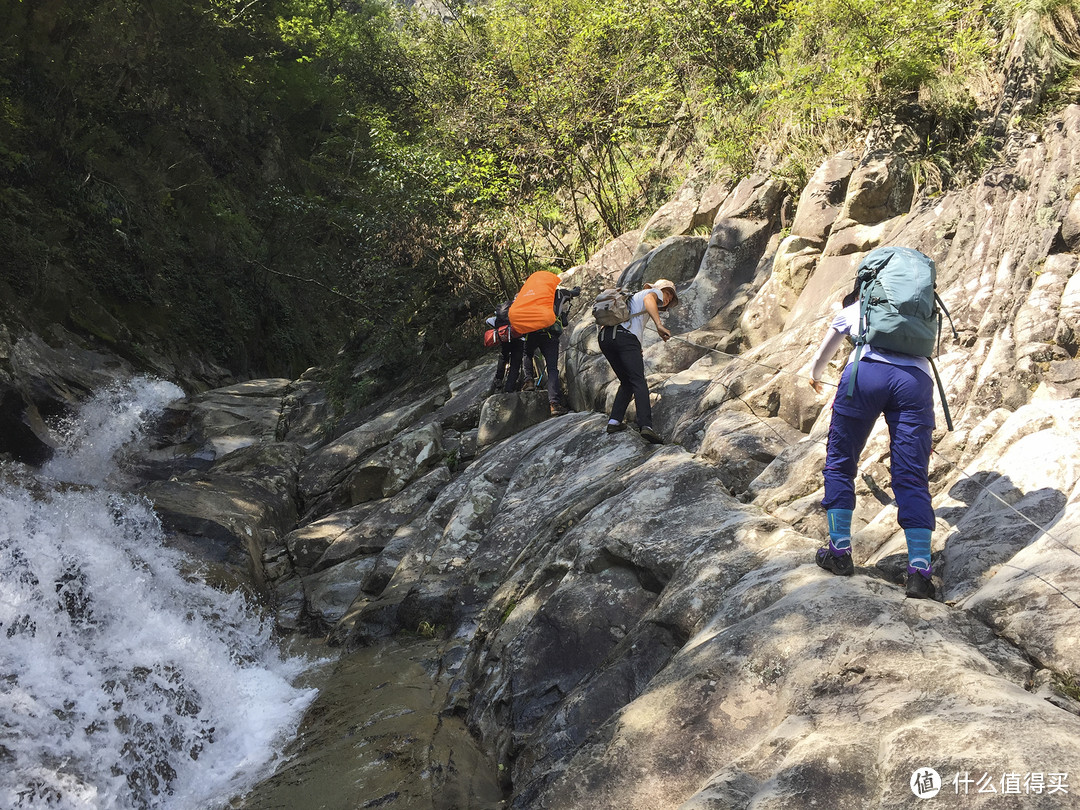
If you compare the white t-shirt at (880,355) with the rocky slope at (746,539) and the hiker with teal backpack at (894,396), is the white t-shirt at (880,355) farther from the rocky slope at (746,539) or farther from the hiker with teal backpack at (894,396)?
the rocky slope at (746,539)

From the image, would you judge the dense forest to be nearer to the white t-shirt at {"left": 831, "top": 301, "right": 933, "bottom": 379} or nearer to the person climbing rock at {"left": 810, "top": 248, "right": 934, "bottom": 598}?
the white t-shirt at {"left": 831, "top": 301, "right": 933, "bottom": 379}

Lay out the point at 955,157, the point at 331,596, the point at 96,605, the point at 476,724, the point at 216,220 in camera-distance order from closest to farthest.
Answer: the point at 476,724 → the point at 96,605 → the point at 955,157 → the point at 331,596 → the point at 216,220

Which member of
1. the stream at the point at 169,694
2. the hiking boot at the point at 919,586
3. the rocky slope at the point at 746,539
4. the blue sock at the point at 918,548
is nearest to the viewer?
the rocky slope at the point at 746,539

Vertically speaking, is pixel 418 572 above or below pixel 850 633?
below

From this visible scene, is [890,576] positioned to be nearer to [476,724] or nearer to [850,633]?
[850,633]

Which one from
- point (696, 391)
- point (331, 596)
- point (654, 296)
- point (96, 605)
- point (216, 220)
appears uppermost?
point (216, 220)

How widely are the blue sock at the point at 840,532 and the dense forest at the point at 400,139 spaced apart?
17.6 ft

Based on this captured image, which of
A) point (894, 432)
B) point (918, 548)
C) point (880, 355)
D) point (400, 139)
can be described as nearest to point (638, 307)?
point (880, 355)

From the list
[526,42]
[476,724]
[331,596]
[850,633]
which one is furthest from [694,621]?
[526,42]

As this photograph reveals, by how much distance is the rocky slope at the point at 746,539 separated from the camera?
329 centimetres

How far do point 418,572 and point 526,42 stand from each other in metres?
13.4

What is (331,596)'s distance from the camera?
9430mm

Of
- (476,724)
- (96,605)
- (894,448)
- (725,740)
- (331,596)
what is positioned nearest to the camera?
(725,740)

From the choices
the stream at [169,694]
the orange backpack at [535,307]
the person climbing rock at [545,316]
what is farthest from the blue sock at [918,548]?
the orange backpack at [535,307]
